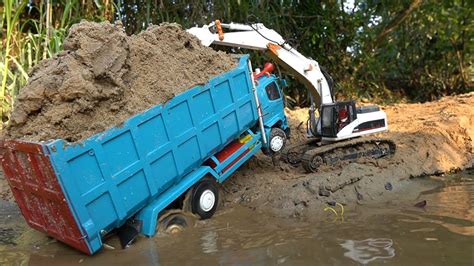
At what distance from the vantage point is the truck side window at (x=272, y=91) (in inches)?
284

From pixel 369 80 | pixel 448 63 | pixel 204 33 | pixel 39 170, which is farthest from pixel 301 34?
pixel 39 170

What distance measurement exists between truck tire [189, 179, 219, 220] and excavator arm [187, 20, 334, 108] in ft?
6.42

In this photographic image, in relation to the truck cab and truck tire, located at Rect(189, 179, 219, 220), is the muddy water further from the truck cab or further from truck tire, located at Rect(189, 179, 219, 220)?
the truck cab

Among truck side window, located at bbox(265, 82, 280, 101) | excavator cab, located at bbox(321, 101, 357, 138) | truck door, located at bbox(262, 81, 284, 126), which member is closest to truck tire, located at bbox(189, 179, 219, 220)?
truck door, located at bbox(262, 81, 284, 126)

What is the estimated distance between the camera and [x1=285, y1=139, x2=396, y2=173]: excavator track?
287 inches

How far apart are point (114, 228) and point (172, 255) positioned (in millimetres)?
768

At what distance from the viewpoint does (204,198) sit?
19.6 ft

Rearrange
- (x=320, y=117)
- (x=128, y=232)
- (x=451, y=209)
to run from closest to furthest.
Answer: (x=128, y=232) → (x=451, y=209) → (x=320, y=117)

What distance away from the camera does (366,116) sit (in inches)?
305

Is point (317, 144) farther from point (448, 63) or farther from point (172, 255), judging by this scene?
point (448, 63)

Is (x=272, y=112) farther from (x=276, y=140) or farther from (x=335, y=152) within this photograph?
(x=335, y=152)

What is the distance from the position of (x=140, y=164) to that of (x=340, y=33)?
9.79m

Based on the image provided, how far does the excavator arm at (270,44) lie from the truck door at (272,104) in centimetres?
42

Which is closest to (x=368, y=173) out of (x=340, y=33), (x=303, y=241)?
(x=303, y=241)
